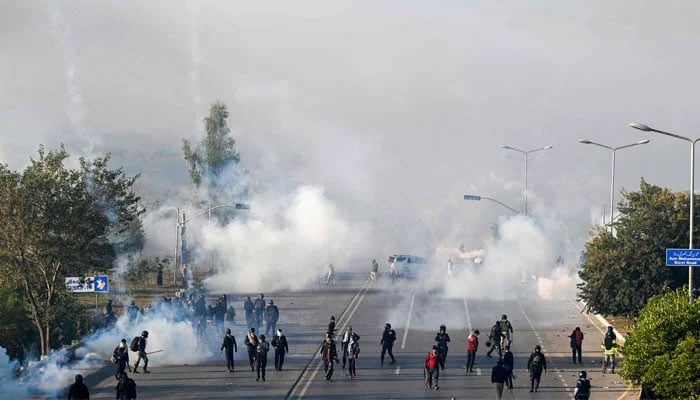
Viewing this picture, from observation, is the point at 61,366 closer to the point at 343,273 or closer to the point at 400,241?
the point at 343,273

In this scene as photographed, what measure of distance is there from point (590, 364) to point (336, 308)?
18534 mm

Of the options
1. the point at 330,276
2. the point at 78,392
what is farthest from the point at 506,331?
the point at 330,276

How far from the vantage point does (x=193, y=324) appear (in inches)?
1594

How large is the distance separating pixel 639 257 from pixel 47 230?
73.6 ft

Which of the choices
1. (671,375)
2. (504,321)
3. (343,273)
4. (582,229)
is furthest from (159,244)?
(671,375)

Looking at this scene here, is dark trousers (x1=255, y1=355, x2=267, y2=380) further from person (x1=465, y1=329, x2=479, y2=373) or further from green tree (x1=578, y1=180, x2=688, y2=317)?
green tree (x1=578, y1=180, x2=688, y2=317)

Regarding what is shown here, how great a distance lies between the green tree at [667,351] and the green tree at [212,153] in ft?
219

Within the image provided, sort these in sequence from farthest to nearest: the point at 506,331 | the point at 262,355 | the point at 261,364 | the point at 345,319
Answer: the point at 345,319
the point at 506,331
the point at 261,364
the point at 262,355

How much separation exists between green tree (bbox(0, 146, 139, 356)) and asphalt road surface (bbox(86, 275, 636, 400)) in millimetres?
3546

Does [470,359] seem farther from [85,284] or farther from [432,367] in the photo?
[85,284]

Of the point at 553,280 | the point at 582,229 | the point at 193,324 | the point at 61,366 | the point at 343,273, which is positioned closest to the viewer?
the point at 61,366

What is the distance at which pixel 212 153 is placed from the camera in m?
94.6

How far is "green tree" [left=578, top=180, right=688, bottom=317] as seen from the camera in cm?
4550

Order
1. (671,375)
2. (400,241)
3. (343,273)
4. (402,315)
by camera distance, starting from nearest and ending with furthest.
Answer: (671,375), (402,315), (343,273), (400,241)
